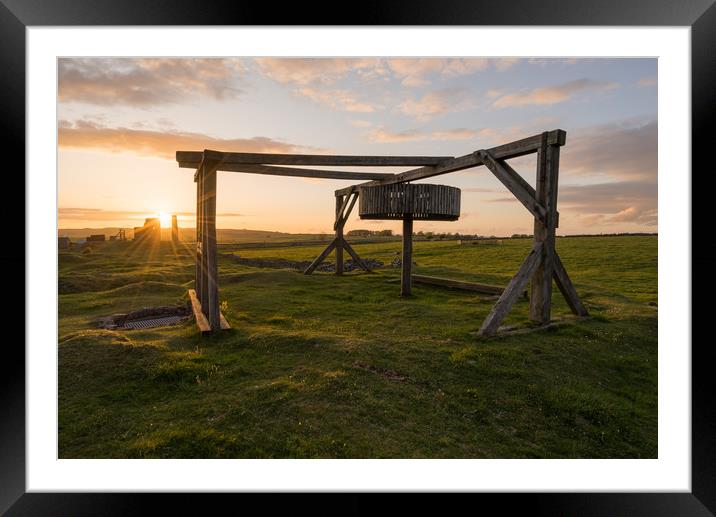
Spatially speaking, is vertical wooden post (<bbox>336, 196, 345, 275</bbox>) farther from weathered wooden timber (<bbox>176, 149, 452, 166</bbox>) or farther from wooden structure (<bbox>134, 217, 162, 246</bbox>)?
wooden structure (<bbox>134, 217, 162, 246</bbox>)

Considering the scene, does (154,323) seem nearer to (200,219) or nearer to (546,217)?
(200,219)

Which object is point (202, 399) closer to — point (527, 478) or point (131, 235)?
point (527, 478)

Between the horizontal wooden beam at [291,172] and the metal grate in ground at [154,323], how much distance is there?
388cm

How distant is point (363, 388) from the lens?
184 inches

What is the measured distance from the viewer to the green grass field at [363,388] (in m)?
3.65

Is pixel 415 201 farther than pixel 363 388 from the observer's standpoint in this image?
Yes

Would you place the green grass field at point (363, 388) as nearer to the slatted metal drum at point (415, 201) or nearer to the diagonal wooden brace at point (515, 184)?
the diagonal wooden brace at point (515, 184)

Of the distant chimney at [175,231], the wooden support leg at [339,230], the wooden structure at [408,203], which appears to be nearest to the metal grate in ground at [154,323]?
the wooden structure at [408,203]

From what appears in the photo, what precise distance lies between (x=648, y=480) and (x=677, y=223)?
7.83 feet

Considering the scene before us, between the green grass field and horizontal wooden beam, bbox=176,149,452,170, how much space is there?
3561 mm

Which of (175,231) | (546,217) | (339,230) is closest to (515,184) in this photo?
(546,217)

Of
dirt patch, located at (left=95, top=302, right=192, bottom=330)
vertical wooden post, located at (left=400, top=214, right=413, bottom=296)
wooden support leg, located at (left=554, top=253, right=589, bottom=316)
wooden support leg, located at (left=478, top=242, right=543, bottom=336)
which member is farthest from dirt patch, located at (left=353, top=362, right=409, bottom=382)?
vertical wooden post, located at (left=400, top=214, right=413, bottom=296)

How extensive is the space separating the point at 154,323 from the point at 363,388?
679 cm

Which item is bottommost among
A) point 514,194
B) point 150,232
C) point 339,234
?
point 339,234
